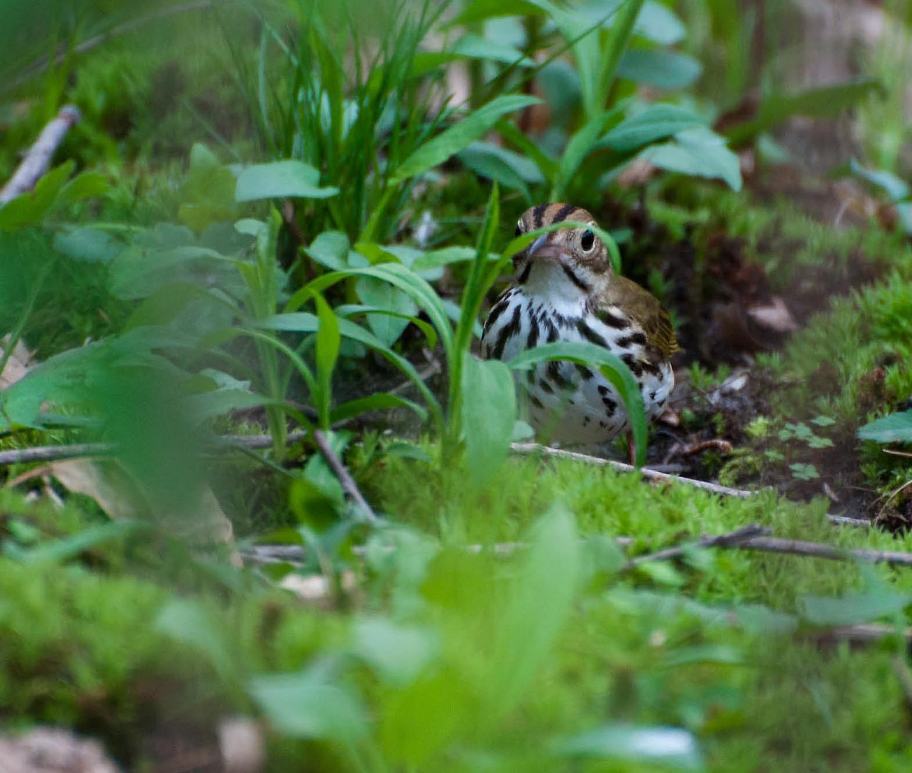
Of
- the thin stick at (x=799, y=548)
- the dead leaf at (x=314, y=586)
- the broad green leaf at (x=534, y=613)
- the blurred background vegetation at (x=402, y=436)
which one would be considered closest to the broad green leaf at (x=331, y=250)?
the blurred background vegetation at (x=402, y=436)

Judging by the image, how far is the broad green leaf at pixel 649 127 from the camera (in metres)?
3.90

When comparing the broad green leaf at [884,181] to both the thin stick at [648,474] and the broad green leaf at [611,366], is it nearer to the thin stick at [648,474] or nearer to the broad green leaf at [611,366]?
the thin stick at [648,474]

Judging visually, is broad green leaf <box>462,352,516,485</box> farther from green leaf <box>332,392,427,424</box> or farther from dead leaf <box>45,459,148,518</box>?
dead leaf <box>45,459,148,518</box>

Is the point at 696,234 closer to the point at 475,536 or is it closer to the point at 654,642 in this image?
the point at 475,536

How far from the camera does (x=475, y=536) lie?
2.28 meters

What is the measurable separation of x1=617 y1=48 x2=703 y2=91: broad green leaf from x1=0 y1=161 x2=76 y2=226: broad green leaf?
2553 millimetres

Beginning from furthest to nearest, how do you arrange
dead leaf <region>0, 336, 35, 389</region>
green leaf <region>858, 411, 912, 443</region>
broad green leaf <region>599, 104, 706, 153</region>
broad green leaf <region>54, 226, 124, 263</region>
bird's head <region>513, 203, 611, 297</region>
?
broad green leaf <region>599, 104, 706, 153</region> < bird's head <region>513, 203, 611, 297</region> < broad green leaf <region>54, 226, 124, 263</region> < green leaf <region>858, 411, 912, 443</region> < dead leaf <region>0, 336, 35, 389</region>

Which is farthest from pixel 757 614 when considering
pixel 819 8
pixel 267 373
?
pixel 819 8

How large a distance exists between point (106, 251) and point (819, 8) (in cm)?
598

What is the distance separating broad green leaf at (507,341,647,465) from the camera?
2.42 meters

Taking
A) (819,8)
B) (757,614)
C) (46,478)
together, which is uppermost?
(46,478)

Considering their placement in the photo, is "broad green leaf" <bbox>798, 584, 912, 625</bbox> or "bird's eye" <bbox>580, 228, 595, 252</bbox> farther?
"bird's eye" <bbox>580, 228, 595, 252</bbox>

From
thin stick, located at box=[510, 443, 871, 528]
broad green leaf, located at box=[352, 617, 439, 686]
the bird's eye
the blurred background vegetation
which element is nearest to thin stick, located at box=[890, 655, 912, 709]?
the blurred background vegetation

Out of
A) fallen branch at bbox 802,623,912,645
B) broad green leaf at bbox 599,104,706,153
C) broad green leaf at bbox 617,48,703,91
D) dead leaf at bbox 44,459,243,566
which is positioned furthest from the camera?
broad green leaf at bbox 617,48,703,91
